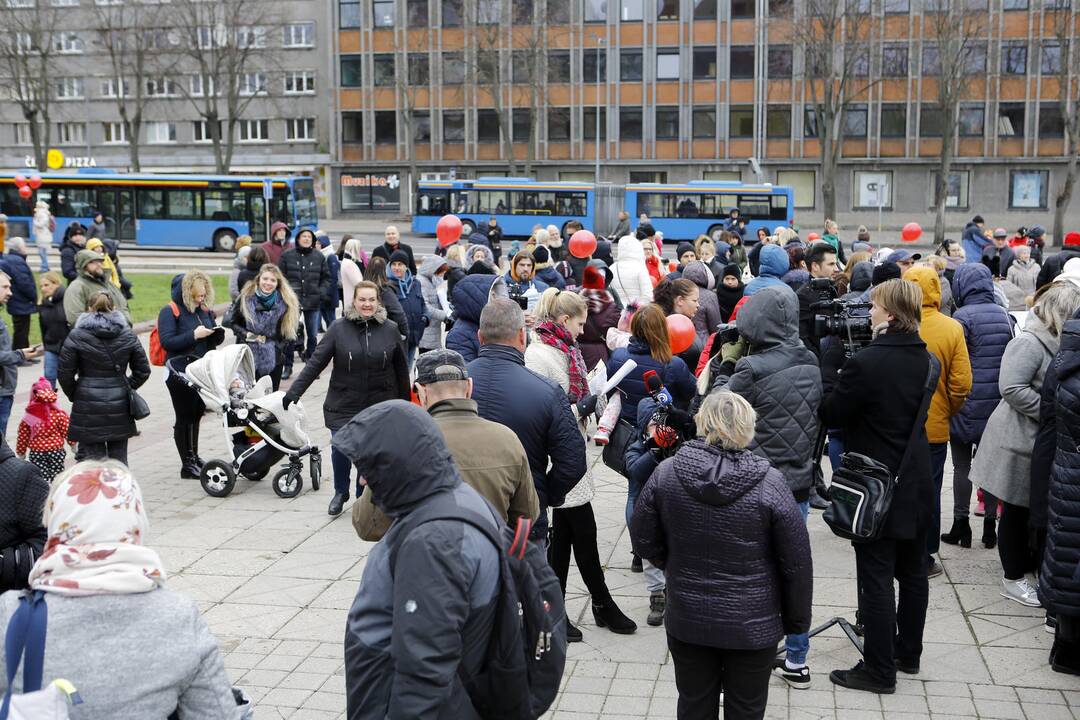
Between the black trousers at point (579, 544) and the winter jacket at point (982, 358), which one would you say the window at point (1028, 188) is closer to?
the winter jacket at point (982, 358)

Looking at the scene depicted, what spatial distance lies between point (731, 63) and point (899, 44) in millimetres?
8839

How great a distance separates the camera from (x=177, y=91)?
2884 inches

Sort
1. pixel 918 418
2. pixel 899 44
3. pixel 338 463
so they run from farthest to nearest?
pixel 899 44, pixel 338 463, pixel 918 418

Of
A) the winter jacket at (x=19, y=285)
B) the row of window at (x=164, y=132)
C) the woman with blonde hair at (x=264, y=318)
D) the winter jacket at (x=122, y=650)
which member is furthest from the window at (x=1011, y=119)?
the winter jacket at (x=122, y=650)

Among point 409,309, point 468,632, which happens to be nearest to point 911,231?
point 409,309

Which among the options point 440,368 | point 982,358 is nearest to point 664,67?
point 982,358

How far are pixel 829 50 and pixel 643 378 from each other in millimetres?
53478

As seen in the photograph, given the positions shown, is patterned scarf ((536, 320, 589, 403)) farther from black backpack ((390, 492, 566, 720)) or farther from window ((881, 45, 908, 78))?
window ((881, 45, 908, 78))

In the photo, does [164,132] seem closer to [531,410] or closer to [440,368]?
[531,410]

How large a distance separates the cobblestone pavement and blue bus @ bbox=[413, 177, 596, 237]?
38.9 m

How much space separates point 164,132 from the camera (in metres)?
74.9

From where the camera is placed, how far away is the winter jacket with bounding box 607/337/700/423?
6992mm

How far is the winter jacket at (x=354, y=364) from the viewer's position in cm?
935

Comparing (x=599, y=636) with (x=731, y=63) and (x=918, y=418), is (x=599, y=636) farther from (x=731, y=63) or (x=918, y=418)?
(x=731, y=63)
